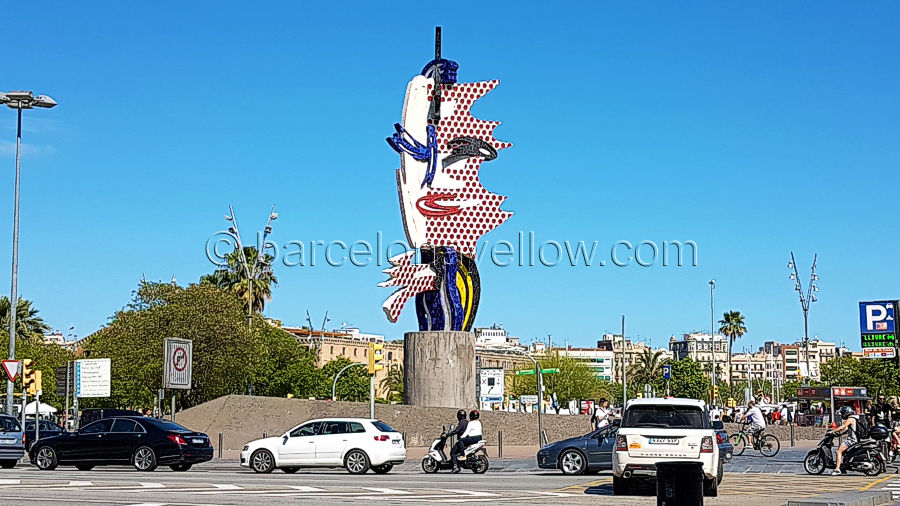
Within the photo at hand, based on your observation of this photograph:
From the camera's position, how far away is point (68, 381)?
35.2 m

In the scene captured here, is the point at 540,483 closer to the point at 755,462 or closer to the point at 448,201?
the point at 755,462

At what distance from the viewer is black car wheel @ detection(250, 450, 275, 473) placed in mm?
26953

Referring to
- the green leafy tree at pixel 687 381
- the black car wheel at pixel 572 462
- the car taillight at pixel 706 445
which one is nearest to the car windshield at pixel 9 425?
the black car wheel at pixel 572 462

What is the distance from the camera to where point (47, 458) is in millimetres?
28297

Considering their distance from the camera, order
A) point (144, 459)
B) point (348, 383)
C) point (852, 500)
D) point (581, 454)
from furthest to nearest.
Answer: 1. point (348, 383)
2. point (144, 459)
3. point (581, 454)
4. point (852, 500)

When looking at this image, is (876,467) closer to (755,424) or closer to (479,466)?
(479,466)

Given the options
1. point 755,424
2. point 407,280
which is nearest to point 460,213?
point 407,280

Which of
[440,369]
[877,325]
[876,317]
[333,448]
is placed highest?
[876,317]

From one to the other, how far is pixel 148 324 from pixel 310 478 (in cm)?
3576


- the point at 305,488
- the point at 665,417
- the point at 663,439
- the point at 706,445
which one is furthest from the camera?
the point at 305,488

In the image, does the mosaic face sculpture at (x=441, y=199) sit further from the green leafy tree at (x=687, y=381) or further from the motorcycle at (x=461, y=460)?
the green leafy tree at (x=687, y=381)

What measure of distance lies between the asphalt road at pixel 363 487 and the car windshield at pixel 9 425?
1.35 m

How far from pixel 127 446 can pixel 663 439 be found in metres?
14.5

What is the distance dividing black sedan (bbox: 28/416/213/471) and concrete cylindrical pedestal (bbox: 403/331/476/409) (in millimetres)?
17184
